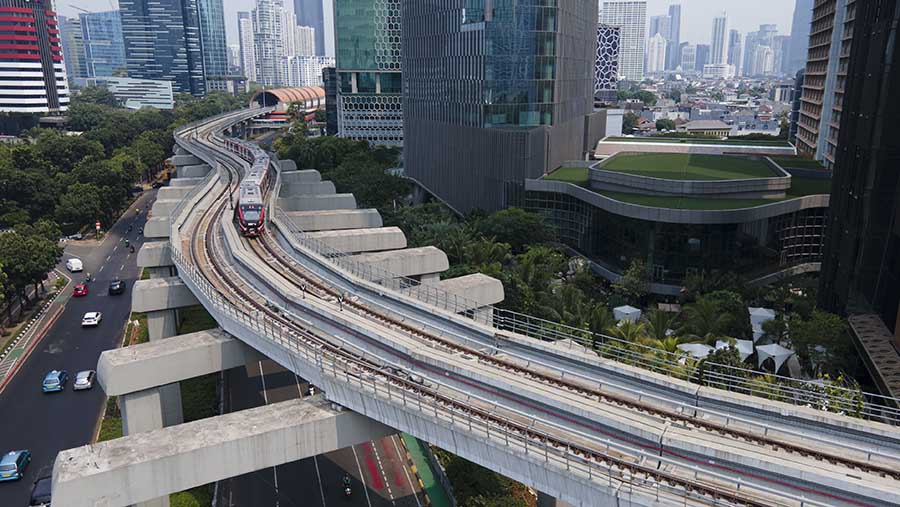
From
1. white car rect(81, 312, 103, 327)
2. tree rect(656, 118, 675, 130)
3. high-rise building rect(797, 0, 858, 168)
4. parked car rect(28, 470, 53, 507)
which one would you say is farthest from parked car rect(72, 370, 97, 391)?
tree rect(656, 118, 675, 130)

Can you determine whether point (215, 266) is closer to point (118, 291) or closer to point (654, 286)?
Result: point (118, 291)

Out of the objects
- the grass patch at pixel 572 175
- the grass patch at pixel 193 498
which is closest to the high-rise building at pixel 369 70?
the grass patch at pixel 572 175

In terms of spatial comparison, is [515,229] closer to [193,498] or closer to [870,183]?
[870,183]

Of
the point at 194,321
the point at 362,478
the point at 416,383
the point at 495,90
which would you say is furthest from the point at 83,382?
the point at 495,90

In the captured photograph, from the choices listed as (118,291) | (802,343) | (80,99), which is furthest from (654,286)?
(80,99)

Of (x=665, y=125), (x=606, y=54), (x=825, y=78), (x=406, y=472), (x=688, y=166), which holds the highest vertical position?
(x=606, y=54)

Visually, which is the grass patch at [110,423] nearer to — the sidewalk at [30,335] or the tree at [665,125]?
the sidewalk at [30,335]
